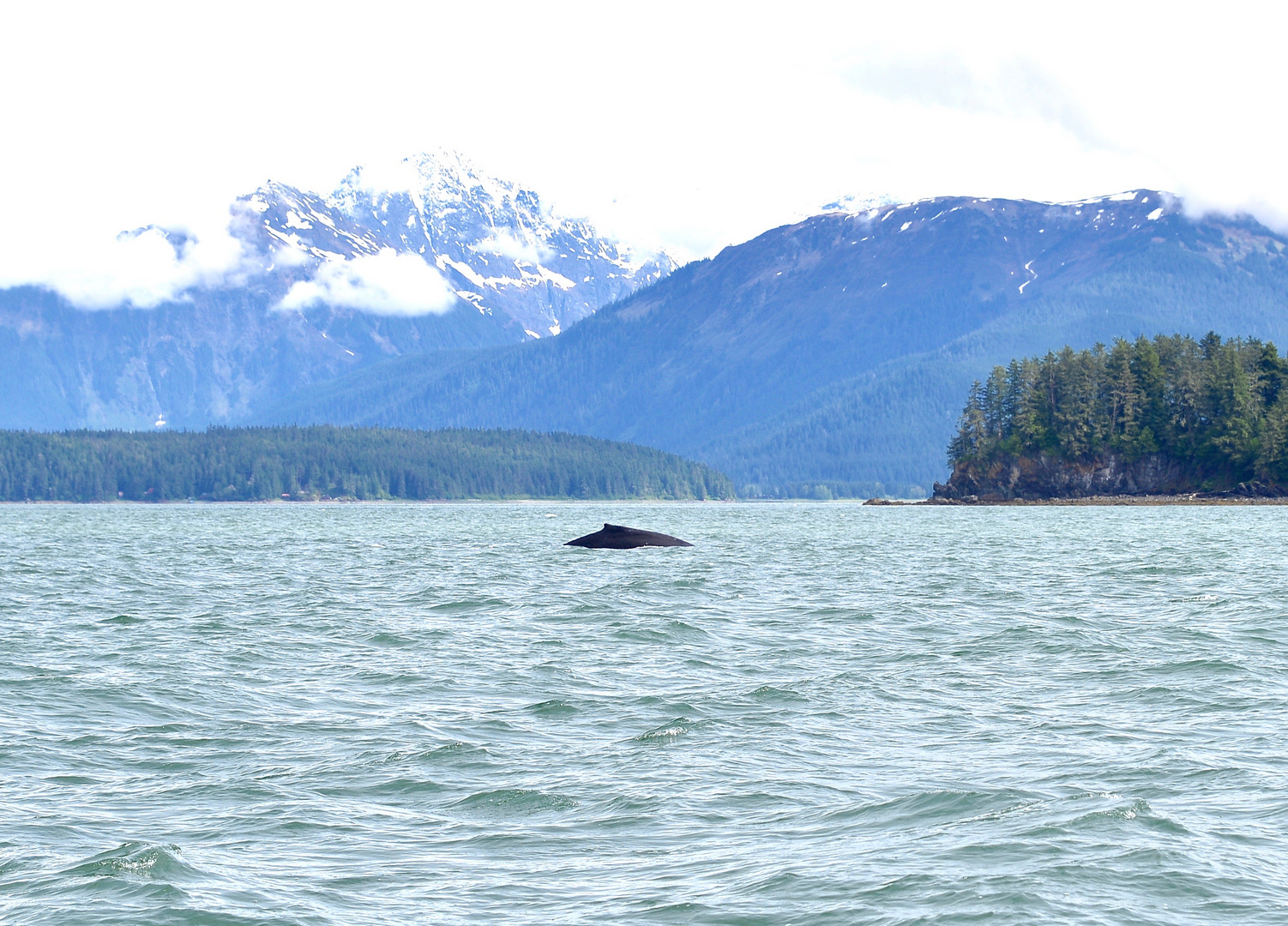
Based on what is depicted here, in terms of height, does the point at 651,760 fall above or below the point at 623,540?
below

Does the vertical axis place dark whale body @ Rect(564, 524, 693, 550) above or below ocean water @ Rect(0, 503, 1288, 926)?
above

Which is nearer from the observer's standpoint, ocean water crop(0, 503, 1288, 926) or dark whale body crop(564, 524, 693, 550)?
ocean water crop(0, 503, 1288, 926)

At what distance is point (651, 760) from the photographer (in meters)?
24.5

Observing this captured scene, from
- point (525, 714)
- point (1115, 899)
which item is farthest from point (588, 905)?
point (525, 714)

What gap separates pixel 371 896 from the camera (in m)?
17.0

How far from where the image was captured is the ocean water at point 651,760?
1702 cm

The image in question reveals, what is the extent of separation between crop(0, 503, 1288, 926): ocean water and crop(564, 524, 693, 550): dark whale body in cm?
4378

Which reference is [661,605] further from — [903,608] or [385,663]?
[385,663]

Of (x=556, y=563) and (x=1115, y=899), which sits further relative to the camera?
(x=556, y=563)

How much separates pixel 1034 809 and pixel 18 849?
14784 mm

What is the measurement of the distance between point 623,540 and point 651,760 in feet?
251

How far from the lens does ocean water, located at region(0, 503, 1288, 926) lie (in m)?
17.0

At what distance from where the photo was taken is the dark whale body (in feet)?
329

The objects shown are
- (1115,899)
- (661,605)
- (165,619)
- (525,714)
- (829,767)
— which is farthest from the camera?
(661,605)
